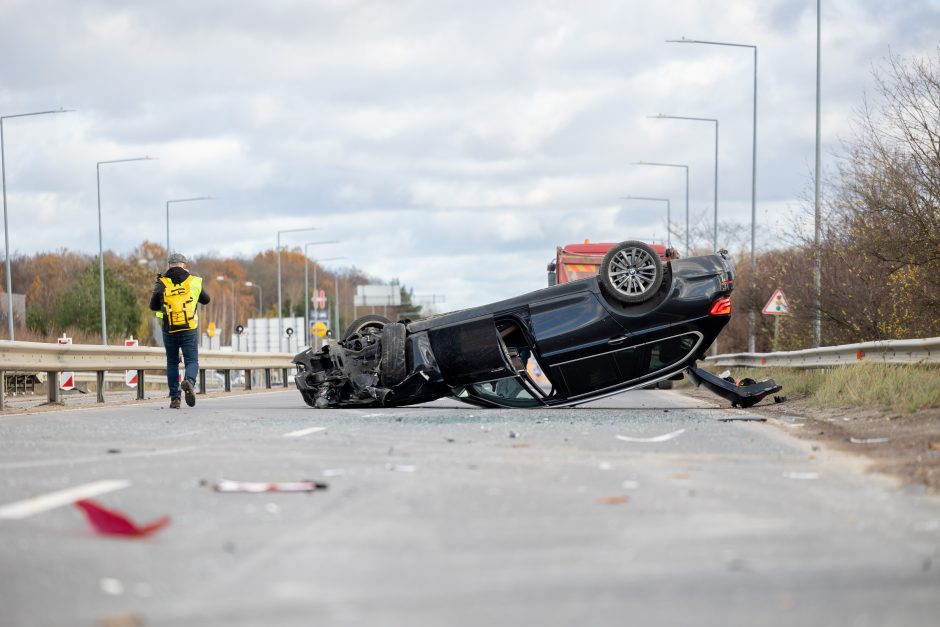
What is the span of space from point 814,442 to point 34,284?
117m

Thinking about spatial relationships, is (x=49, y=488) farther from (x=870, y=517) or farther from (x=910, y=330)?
(x=910, y=330)

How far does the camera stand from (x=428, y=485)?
7.03 metres

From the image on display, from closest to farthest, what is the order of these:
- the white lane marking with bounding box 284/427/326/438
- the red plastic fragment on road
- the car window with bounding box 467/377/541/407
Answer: the red plastic fragment on road → the white lane marking with bounding box 284/427/326/438 → the car window with bounding box 467/377/541/407

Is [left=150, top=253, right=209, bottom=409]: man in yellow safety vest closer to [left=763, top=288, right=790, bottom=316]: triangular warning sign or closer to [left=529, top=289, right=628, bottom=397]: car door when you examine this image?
[left=529, top=289, right=628, bottom=397]: car door

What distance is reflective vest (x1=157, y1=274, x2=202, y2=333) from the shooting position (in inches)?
650

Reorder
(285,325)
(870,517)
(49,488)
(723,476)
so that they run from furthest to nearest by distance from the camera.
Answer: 1. (285,325)
2. (723,476)
3. (49,488)
4. (870,517)

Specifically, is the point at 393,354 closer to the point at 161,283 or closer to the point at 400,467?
the point at 161,283

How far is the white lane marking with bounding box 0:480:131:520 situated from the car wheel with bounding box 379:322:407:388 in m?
7.84

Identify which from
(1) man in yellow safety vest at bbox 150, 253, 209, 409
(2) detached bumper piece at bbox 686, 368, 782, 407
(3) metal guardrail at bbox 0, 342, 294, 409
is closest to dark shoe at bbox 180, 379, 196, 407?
(1) man in yellow safety vest at bbox 150, 253, 209, 409

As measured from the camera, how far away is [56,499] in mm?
6336

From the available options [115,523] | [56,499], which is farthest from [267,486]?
[115,523]

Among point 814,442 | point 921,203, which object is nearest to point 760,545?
point 814,442

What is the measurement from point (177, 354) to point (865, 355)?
27.6 ft

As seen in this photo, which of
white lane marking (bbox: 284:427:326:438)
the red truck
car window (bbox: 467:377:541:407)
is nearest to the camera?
white lane marking (bbox: 284:427:326:438)
